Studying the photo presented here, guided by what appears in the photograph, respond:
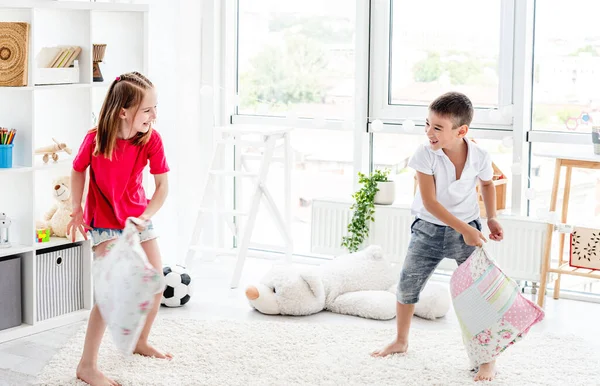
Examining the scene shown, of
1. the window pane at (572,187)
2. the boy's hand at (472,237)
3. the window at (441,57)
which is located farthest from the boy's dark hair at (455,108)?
the window at (441,57)

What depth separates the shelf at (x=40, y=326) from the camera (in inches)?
128

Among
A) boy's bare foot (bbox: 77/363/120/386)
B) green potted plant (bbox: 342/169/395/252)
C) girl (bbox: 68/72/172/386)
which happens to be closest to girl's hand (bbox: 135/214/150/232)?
girl (bbox: 68/72/172/386)

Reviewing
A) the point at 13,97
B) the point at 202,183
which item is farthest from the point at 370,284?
the point at 13,97

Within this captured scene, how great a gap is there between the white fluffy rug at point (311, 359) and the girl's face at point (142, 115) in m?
0.81

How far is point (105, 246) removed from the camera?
2.75 m

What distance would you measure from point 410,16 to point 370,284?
4.55 ft

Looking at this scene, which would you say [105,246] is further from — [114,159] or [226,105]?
[226,105]

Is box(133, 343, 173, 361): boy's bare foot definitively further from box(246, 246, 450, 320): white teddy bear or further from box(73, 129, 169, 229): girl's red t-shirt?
box(246, 246, 450, 320): white teddy bear

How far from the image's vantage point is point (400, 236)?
4117 millimetres

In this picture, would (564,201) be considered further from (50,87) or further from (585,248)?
(50,87)

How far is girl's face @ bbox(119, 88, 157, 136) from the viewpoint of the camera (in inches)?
106

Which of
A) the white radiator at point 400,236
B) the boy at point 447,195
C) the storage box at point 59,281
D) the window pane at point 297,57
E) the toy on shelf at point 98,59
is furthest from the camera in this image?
the window pane at point 297,57

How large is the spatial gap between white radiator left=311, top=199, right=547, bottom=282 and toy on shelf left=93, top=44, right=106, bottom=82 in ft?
4.35

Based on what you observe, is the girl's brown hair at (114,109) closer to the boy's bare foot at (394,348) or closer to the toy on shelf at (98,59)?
the toy on shelf at (98,59)
